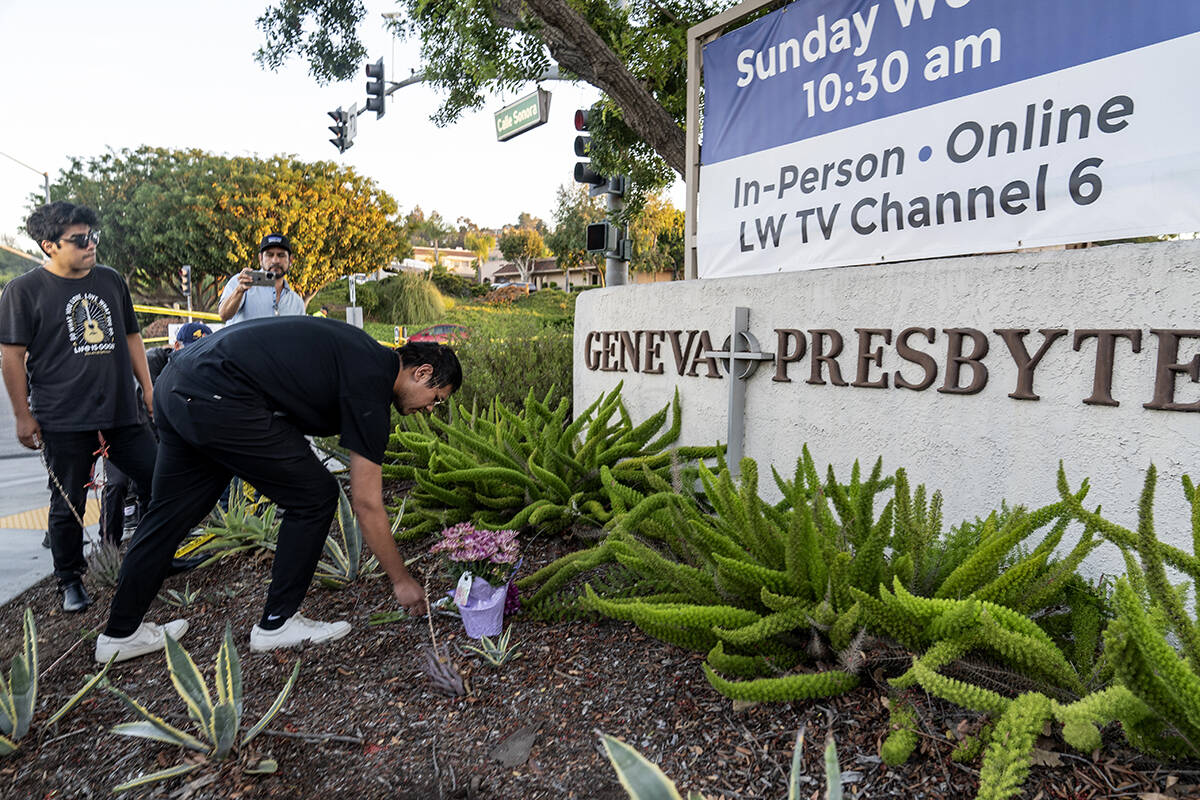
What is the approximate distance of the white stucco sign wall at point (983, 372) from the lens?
92.7 inches

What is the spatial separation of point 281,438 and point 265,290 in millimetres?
1997

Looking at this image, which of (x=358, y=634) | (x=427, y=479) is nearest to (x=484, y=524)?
(x=427, y=479)

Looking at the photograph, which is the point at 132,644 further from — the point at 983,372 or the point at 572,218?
the point at 572,218

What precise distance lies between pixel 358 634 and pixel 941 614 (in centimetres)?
199

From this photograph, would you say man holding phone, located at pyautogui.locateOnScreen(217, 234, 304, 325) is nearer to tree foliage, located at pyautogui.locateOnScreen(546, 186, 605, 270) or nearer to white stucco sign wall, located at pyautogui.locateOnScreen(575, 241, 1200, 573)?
white stucco sign wall, located at pyautogui.locateOnScreen(575, 241, 1200, 573)

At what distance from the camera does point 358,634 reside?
2.70 metres

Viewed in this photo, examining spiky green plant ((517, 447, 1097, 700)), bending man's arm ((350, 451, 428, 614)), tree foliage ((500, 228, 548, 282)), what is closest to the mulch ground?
spiky green plant ((517, 447, 1097, 700))

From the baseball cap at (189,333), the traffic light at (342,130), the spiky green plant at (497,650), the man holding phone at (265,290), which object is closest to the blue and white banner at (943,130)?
the spiky green plant at (497,650)

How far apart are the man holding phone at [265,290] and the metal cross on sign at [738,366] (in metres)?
2.37

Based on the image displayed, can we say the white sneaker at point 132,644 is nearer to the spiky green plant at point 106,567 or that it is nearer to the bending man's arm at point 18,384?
the spiky green plant at point 106,567

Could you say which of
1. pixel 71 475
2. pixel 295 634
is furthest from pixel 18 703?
pixel 71 475

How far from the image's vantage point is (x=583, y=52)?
6.46 meters

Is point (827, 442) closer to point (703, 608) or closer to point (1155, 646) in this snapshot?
point (703, 608)

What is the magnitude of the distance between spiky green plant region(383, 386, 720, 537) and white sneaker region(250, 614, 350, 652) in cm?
77
